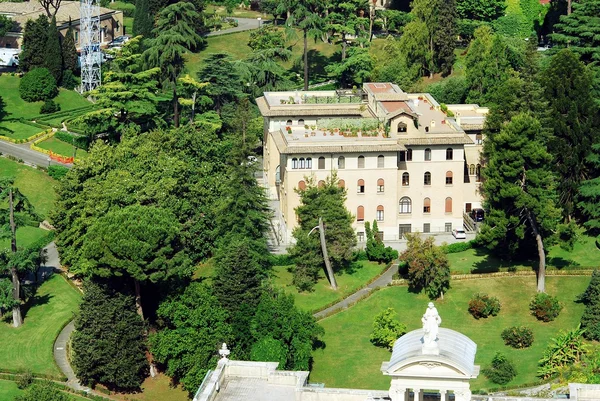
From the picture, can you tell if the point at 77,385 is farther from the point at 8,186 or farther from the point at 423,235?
the point at 423,235

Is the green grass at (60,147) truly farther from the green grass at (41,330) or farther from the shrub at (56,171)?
the green grass at (41,330)

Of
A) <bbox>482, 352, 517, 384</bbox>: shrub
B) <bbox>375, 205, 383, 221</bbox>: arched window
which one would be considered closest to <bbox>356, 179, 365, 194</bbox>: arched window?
<bbox>375, 205, 383, 221</bbox>: arched window

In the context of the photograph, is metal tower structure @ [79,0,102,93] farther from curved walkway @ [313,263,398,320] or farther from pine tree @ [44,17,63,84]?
curved walkway @ [313,263,398,320]

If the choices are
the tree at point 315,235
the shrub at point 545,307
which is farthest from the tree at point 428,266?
the shrub at point 545,307

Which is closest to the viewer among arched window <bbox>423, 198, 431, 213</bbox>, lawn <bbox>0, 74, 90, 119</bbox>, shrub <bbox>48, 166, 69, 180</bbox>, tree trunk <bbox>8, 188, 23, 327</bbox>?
tree trunk <bbox>8, 188, 23, 327</bbox>

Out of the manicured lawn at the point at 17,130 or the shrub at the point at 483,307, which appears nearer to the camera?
the shrub at the point at 483,307

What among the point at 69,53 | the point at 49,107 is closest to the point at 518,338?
the point at 49,107
